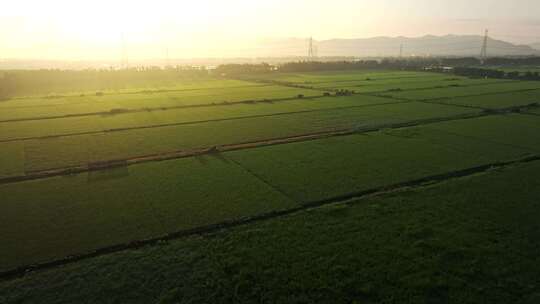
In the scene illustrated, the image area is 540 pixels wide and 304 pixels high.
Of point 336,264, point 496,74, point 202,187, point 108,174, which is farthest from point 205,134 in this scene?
point 496,74

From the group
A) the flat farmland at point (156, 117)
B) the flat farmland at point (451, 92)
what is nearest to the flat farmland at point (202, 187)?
the flat farmland at point (156, 117)

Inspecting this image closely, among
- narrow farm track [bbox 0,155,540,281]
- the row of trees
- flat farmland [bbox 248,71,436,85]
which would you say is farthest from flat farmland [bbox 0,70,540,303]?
the row of trees

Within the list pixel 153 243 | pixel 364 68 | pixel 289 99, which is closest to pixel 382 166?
pixel 153 243

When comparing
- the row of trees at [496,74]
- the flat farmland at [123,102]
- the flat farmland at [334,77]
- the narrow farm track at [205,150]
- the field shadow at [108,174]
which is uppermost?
the row of trees at [496,74]

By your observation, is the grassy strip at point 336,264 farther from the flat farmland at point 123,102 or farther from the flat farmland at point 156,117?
the flat farmland at point 123,102

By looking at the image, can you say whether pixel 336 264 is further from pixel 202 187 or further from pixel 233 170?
pixel 233 170

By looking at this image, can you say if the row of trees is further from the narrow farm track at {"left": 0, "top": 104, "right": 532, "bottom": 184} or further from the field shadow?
the field shadow
